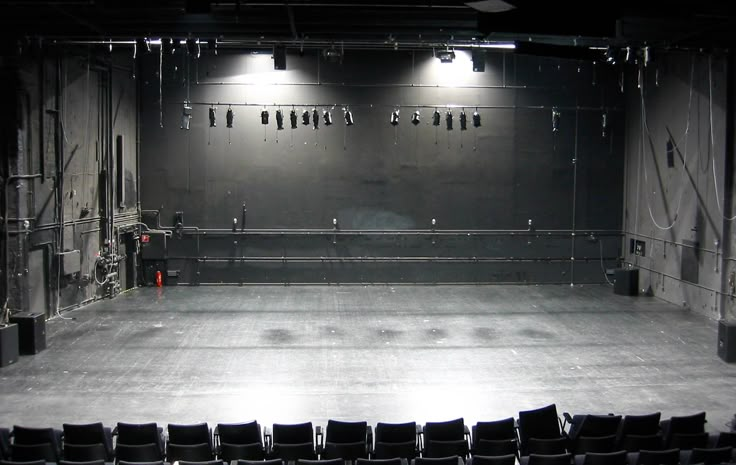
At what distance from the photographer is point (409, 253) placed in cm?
1986

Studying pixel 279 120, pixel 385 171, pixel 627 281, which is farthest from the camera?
pixel 385 171

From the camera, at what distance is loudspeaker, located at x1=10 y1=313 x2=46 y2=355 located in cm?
1228

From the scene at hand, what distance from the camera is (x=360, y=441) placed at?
753 centimetres

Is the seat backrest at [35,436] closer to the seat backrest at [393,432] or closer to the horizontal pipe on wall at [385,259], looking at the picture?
the seat backrest at [393,432]

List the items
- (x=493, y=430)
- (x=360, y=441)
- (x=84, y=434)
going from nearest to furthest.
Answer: (x=84, y=434) < (x=360, y=441) < (x=493, y=430)

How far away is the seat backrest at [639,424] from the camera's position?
25.0 ft

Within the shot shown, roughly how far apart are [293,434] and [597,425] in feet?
10.1

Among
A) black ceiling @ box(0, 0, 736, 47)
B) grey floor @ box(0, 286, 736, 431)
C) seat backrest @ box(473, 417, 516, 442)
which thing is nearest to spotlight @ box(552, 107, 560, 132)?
black ceiling @ box(0, 0, 736, 47)

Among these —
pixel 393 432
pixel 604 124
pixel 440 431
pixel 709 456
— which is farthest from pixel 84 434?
pixel 604 124

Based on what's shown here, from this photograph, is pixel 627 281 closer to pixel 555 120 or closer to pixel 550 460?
pixel 555 120

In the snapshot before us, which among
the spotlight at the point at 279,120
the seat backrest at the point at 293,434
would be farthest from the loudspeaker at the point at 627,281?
→ the seat backrest at the point at 293,434

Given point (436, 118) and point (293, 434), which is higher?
point (436, 118)

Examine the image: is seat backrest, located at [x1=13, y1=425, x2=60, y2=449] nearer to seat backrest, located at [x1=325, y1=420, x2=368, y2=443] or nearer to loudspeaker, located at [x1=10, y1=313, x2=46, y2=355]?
seat backrest, located at [x1=325, y1=420, x2=368, y2=443]

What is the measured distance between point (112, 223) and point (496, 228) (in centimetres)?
966
